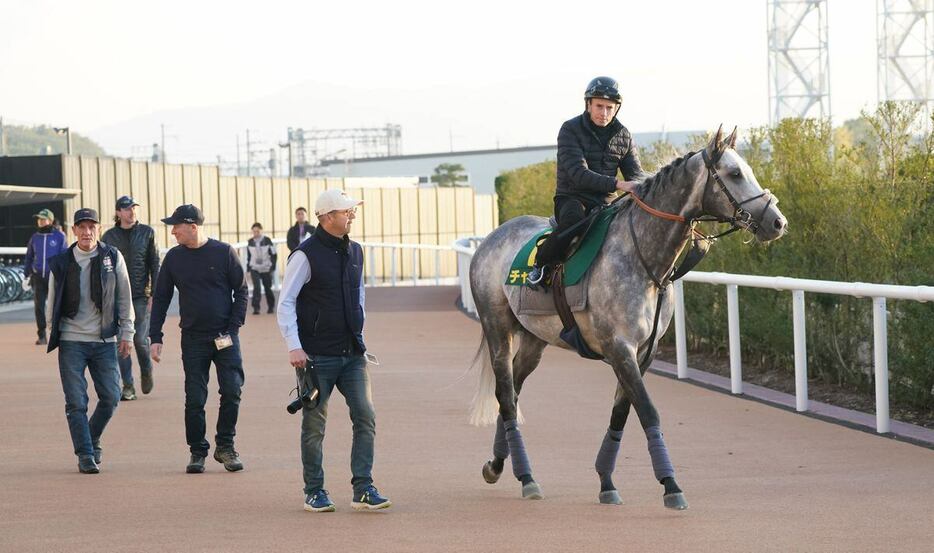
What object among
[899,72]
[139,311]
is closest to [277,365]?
[139,311]

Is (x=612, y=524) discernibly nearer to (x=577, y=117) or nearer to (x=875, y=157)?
(x=577, y=117)

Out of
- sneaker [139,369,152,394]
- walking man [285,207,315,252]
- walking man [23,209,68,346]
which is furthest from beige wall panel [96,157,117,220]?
sneaker [139,369,152,394]

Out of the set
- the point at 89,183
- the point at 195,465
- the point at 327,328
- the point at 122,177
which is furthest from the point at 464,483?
the point at 122,177

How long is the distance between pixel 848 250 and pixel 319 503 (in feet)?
21.4

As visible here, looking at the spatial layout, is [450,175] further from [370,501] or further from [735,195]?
[370,501]

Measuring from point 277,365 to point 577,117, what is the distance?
8210 millimetres

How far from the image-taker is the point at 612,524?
733 cm

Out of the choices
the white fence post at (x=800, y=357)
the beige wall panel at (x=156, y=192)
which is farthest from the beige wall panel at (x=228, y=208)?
the white fence post at (x=800, y=357)

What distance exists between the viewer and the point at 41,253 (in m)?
19.0

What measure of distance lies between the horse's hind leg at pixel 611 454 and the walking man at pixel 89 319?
3.52 meters

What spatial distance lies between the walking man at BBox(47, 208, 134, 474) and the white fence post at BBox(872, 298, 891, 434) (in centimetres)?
522

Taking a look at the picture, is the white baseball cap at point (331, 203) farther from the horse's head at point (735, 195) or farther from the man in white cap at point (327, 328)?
the horse's head at point (735, 195)

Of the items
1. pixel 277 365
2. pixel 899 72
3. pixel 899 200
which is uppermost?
pixel 899 72

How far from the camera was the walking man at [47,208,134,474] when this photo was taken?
972 centimetres
